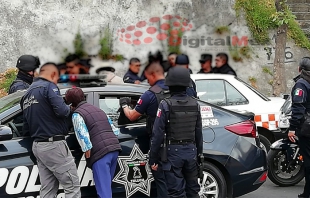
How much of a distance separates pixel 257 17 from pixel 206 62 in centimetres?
325

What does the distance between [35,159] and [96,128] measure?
2.19ft

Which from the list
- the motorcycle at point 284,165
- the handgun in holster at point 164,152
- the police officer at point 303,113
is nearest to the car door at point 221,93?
the motorcycle at point 284,165

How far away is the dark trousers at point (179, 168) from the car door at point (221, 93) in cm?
300

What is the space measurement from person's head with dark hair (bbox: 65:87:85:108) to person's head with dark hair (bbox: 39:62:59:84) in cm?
18

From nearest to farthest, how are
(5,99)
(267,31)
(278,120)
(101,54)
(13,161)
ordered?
(13,161), (5,99), (278,120), (101,54), (267,31)

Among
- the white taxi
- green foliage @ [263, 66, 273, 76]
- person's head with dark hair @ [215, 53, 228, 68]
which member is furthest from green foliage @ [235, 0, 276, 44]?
the white taxi

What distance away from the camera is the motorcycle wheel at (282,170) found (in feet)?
22.4

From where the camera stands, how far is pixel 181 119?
4586 mm

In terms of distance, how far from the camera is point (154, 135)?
4543 millimetres

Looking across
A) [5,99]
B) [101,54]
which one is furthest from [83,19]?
[5,99]

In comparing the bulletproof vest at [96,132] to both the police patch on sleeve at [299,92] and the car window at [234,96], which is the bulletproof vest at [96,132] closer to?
the police patch on sleeve at [299,92]

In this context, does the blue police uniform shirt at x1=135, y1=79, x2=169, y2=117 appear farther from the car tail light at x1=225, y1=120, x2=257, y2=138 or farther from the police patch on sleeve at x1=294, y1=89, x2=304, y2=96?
the police patch on sleeve at x1=294, y1=89, x2=304, y2=96

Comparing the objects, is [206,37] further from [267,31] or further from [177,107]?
[177,107]

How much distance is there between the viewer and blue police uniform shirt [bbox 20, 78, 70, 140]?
441 cm
